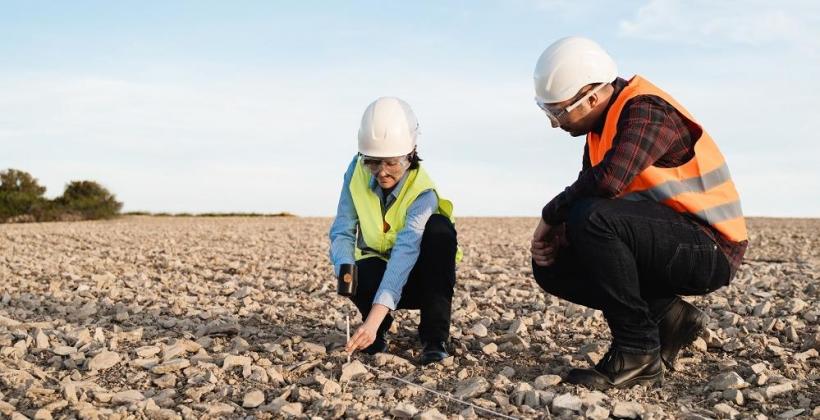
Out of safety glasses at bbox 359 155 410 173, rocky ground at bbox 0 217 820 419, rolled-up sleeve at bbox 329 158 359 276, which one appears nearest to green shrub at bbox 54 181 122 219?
rocky ground at bbox 0 217 820 419

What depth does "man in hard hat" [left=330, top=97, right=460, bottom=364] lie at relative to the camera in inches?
169

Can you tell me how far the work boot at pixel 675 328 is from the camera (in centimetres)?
436

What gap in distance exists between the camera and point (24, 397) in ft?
13.0

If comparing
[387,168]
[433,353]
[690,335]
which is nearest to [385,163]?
[387,168]

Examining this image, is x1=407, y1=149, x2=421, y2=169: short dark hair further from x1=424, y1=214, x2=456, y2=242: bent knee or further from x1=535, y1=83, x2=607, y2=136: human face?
x1=535, y1=83, x2=607, y2=136: human face

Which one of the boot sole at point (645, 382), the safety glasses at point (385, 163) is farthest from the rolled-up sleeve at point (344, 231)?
the boot sole at point (645, 382)

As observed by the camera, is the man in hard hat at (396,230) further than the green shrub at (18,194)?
No

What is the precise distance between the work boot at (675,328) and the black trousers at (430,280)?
43.3 inches

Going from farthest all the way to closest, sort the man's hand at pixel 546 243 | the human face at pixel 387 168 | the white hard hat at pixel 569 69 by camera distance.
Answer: the human face at pixel 387 168 → the man's hand at pixel 546 243 → the white hard hat at pixel 569 69

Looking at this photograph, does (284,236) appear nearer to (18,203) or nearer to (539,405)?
(18,203)

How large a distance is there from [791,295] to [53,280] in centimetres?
658

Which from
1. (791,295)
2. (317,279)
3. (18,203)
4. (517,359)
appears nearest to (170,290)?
(317,279)

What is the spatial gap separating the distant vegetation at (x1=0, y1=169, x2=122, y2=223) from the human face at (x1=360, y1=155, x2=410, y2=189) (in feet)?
59.8

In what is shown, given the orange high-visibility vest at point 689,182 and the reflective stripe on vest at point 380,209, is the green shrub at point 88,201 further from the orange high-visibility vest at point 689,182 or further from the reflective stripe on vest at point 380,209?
the orange high-visibility vest at point 689,182
